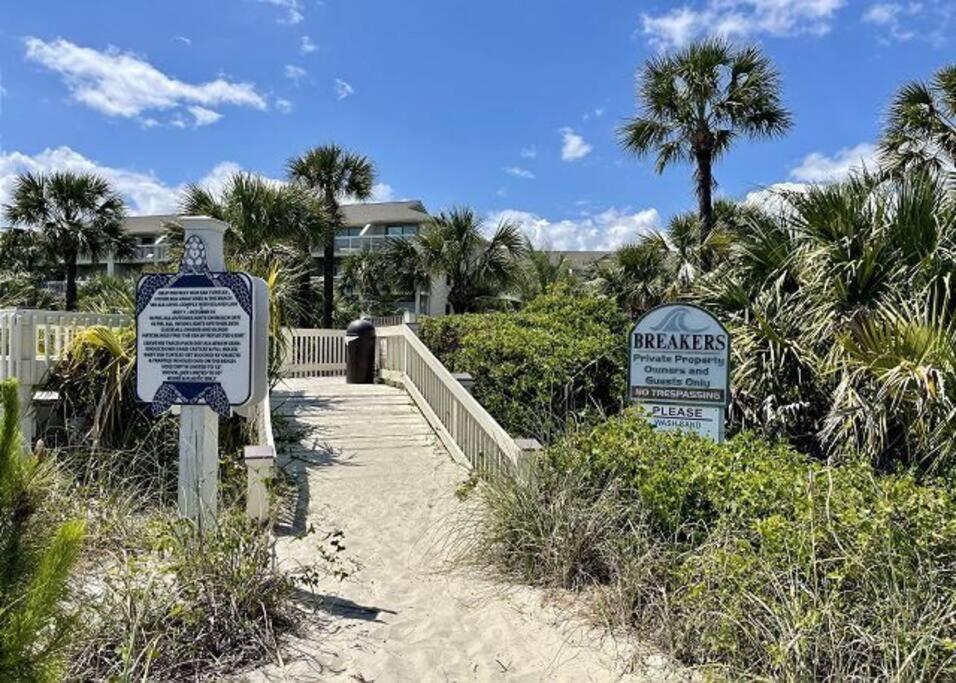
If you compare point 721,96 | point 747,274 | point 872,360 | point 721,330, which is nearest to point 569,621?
point 721,330

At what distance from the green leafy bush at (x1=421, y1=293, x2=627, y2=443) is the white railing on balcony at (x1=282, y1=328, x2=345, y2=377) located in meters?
5.78

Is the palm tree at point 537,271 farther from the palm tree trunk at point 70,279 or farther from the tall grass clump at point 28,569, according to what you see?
the tall grass clump at point 28,569

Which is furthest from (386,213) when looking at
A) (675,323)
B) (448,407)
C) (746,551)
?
(746,551)

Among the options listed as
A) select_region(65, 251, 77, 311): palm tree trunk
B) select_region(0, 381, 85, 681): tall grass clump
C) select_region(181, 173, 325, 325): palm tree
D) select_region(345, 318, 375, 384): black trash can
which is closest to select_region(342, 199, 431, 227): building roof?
select_region(65, 251, 77, 311): palm tree trunk

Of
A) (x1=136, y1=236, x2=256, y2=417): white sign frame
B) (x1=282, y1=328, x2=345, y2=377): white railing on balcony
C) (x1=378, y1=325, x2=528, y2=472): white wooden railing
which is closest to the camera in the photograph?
(x1=136, y1=236, x2=256, y2=417): white sign frame

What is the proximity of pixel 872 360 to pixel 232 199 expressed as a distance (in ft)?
46.8

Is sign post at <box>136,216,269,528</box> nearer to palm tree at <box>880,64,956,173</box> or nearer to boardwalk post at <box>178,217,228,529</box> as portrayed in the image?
boardwalk post at <box>178,217,228,529</box>

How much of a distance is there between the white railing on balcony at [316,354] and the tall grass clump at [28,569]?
1329cm

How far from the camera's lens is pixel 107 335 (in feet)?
25.3

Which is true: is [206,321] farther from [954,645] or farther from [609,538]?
[954,645]

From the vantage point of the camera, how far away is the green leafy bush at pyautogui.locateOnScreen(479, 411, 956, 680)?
3031 mm

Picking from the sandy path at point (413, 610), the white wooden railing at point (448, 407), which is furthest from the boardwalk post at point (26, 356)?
the white wooden railing at point (448, 407)

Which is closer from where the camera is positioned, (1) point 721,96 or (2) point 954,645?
(2) point 954,645

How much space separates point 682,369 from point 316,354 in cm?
1191
